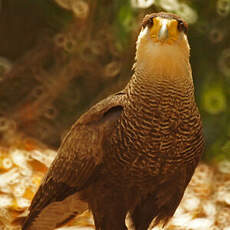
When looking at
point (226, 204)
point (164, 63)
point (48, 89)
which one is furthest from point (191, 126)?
point (48, 89)

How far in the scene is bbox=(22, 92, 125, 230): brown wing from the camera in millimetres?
2627

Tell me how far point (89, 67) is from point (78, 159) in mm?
2321

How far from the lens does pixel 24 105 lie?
16.0ft

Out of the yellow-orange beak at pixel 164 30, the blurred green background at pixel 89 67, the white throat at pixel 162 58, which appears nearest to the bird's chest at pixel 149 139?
the white throat at pixel 162 58

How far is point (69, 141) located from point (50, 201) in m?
0.37

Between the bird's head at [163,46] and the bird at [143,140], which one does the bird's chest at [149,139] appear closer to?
the bird at [143,140]

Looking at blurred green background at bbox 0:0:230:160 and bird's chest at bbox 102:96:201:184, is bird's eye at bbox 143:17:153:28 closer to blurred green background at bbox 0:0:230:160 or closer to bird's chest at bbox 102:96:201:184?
bird's chest at bbox 102:96:201:184

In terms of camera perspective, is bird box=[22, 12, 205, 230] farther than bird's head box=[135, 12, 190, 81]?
Yes

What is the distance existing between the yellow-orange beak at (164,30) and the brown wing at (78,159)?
48 centimetres

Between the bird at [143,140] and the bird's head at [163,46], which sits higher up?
the bird's head at [163,46]

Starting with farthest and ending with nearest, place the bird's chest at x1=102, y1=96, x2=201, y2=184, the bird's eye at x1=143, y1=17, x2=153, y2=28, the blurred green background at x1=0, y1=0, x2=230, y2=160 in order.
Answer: the blurred green background at x1=0, y1=0, x2=230, y2=160 → the bird's chest at x1=102, y1=96, x2=201, y2=184 → the bird's eye at x1=143, y1=17, x2=153, y2=28

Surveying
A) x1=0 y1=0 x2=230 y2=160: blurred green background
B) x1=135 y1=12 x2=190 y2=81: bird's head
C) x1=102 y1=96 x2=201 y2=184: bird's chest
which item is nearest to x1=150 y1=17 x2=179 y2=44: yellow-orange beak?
x1=135 y1=12 x2=190 y2=81: bird's head

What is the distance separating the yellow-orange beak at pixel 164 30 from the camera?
231 cm

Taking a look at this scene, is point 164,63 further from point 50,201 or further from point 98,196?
point 50,201
